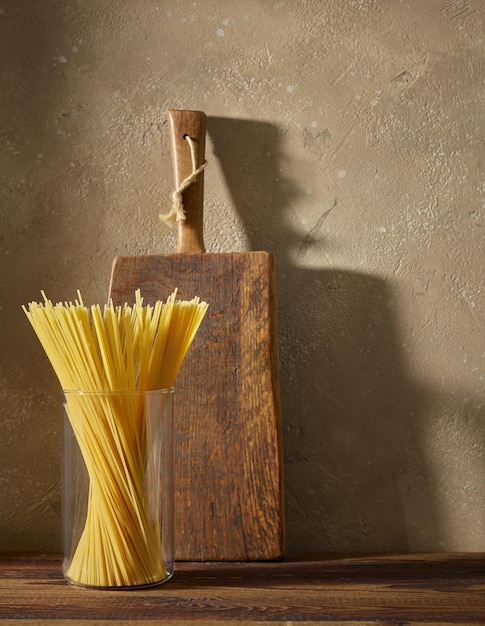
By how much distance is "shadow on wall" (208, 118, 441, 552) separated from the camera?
909mm

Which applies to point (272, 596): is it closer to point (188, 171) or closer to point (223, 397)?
point (223, 397)

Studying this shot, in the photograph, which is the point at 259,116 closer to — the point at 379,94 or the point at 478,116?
the point at 379,94

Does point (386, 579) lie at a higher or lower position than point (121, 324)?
lower

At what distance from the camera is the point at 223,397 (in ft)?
2.81

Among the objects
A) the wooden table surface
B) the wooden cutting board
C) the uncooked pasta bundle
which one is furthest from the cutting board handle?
the wooden table surface

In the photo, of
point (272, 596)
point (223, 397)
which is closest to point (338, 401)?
point (223, 397)

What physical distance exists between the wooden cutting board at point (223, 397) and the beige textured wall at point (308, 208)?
0.06 meters

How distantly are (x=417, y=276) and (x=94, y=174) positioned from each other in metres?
0.46

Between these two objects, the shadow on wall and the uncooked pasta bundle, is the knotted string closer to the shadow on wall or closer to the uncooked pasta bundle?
the shadow on wall

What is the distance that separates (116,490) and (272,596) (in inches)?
7.4

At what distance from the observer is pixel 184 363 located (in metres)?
0.87

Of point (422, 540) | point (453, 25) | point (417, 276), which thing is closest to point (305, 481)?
point (422, 540)

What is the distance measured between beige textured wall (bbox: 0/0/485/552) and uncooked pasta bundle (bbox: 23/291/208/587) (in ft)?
0.79

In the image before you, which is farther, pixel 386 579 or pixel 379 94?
pixel 379 94
